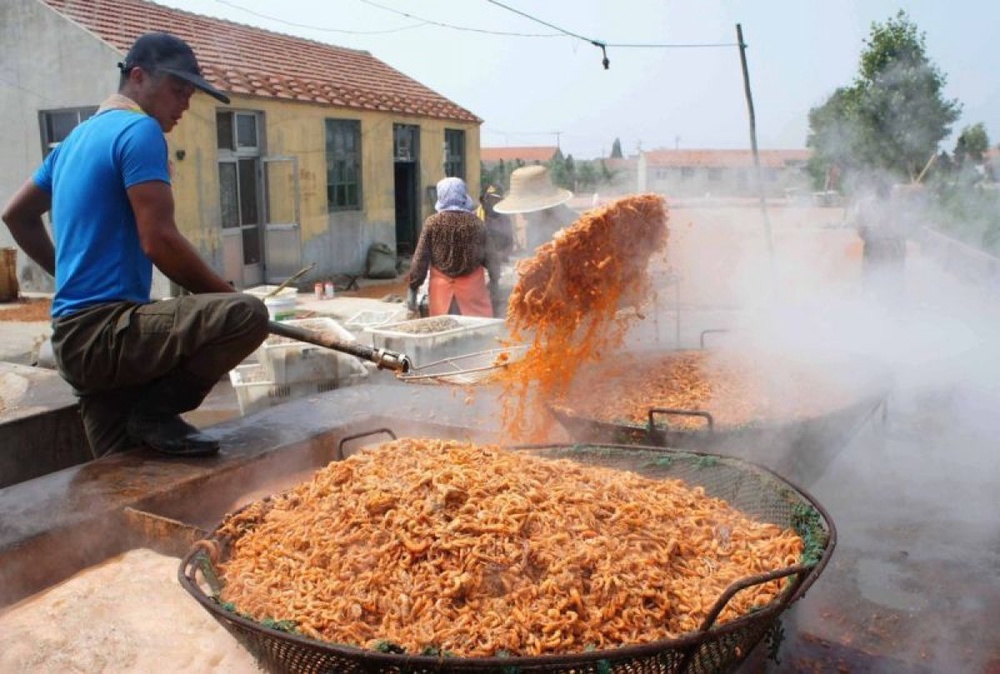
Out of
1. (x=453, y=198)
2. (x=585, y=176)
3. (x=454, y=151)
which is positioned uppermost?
(x=454, y=151)

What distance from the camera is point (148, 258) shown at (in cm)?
380

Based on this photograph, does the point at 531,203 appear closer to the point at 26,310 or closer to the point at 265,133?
the point at 265,133

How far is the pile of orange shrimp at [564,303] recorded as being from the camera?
4.49 metres

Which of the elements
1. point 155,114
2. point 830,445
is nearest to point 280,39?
point 155,114

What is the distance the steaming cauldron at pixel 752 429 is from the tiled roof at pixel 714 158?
6543 mm

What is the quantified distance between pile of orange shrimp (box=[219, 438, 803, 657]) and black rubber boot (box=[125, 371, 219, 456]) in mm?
1247

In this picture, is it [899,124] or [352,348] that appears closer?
[352,348]

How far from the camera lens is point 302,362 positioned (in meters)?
6.18

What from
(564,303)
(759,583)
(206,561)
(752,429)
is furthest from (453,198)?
(759,583)

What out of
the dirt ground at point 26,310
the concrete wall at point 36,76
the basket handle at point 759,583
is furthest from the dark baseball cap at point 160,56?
the concrete wall at point 36,76

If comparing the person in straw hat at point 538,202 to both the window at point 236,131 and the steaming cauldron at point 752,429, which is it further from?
the window at point 236,131

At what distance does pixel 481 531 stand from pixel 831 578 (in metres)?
2.21

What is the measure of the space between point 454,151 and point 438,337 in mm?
16798

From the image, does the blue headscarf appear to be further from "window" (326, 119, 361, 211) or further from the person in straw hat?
"window" (326, 119, 361, 211)
